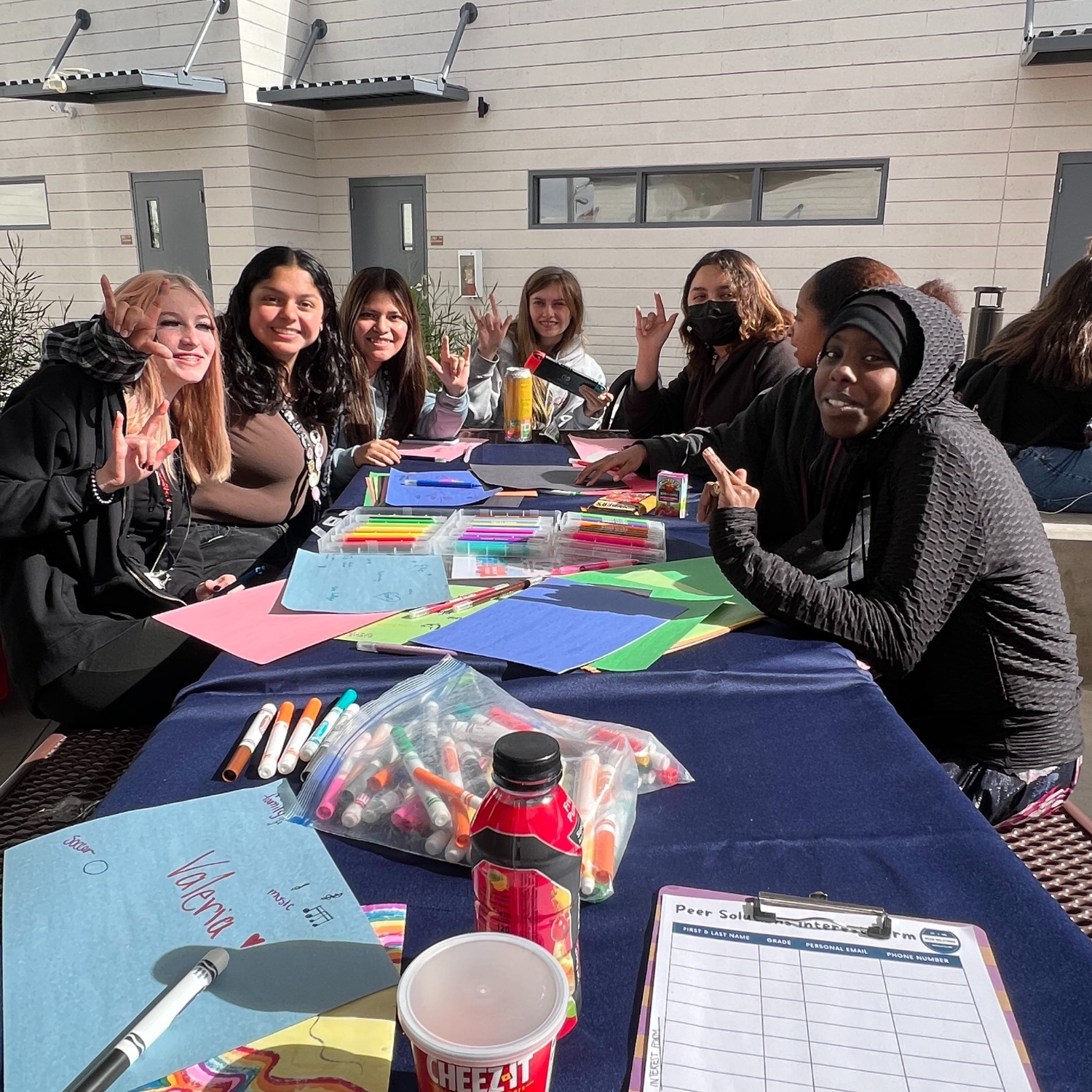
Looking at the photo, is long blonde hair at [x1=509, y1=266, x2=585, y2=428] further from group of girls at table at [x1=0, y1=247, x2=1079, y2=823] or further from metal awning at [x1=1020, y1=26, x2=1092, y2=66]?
metal awning at [x1=1020, y1=26, x2=1092, y2=66]

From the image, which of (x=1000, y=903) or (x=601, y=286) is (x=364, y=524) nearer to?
(x=1000, y=903)

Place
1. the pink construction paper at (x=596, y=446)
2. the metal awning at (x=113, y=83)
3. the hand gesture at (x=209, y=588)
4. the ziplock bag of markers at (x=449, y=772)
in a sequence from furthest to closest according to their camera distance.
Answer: the metal awning at (x=113, y=83) < the pink construction paper at (x=596, y=446) < the hand gesture at (x=209, y=588) < the ziplock bag of markers at (x=449, y=772)

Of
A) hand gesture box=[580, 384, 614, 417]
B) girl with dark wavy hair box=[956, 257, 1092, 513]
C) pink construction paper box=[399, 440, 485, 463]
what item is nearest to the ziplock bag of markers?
pink construction paper box=[399, 440, 485, 463]

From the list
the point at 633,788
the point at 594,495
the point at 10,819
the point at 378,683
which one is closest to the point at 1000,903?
the point at 633,788

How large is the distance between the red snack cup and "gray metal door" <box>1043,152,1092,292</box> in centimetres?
722

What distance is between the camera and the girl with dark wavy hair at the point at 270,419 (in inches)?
100

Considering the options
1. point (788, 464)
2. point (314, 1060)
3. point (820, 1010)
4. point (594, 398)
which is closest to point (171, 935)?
point (314, 1060)

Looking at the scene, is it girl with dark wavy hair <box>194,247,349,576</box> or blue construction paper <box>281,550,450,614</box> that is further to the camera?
girl with dark wavy hair <box>194,247,349,576</box>

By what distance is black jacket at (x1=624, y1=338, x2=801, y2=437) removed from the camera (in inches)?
119

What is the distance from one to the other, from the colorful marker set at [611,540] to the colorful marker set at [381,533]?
30 centimetres

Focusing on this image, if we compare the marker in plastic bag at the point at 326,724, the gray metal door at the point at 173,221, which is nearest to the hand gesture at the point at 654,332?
the marker in plastic bag at the point at 326,724

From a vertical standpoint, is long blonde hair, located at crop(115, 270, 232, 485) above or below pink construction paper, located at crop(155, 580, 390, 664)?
above

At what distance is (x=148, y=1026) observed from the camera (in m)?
0.63

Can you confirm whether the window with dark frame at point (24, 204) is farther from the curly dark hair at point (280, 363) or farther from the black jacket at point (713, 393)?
the black jacket at point (713, 393)
